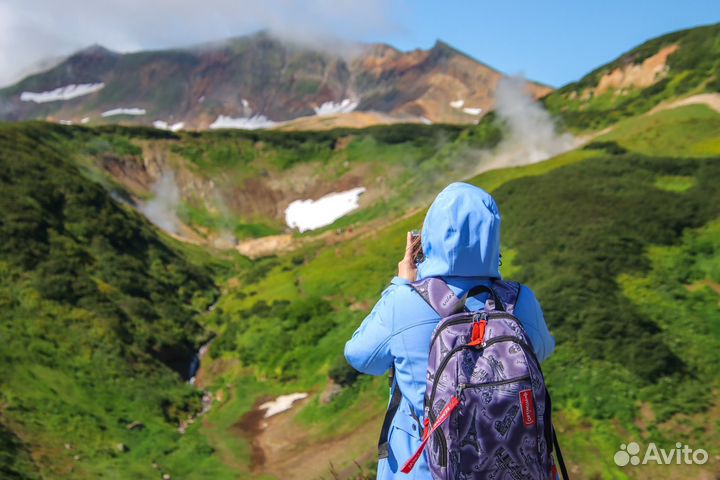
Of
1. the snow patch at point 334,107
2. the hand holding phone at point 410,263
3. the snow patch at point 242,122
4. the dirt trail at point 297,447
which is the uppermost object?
the snow patch at point 242,122

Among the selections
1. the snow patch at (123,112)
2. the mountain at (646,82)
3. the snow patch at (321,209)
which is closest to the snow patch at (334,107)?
the snow patch at (123,112)

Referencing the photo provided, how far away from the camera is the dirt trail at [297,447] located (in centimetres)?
1284

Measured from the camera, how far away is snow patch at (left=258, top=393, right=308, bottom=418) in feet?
60.1

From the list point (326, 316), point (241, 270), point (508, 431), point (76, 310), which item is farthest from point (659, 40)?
point (508, 431)

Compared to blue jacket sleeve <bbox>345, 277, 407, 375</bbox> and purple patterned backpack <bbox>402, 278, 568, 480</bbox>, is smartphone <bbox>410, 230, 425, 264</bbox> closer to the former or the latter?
blue jacket sleeve <bbox>345, 277, 407, 375</bbox>

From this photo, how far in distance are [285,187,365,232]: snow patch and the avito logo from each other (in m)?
45.7

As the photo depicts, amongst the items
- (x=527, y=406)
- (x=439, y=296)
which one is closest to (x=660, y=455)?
(x=527, y=406)

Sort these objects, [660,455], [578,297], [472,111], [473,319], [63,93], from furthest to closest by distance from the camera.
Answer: [63,93]
[472,111]
[578,297]
[660,455]
[473,319]

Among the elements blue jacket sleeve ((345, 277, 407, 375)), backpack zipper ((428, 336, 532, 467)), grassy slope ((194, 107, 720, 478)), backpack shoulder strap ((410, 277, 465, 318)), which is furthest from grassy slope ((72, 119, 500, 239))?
backpack zipper ((428, 336, 532, 467))

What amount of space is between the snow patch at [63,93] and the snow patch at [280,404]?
177049 millimetres

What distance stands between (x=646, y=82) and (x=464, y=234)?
46.8 meters

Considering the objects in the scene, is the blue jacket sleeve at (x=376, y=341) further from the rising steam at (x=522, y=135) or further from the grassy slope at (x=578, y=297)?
the rising steam at (x=522, y=135)

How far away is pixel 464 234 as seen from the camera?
3.23 meters

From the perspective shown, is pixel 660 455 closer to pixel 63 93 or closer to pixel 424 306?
pixel 424 306
